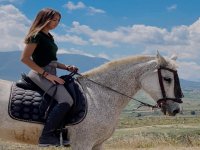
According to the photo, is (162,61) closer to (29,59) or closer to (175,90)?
(175,90)

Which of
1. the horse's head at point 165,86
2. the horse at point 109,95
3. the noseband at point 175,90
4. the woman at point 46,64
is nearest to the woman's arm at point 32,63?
the woman at point 46,64

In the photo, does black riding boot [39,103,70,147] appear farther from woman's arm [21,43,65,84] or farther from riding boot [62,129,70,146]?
woman's arm [21,43,65,84]

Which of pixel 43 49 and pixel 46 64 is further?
pixel 46 64

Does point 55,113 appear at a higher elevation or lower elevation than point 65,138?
higher

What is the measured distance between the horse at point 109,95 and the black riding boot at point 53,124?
23cm

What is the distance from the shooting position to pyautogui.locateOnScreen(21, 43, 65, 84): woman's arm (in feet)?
26.4

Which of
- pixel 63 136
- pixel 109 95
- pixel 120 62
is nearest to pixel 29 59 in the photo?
pixel 63 136

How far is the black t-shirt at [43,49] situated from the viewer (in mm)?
8102

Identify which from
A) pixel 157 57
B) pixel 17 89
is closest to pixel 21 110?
pixel 17 89

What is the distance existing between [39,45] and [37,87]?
0.91 metres

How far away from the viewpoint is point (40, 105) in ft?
26.9

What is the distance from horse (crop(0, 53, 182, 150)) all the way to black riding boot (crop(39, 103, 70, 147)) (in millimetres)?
231

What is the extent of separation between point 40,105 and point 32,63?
0.86 metres

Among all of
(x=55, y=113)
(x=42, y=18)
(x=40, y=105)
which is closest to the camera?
(x=55, y=113)
